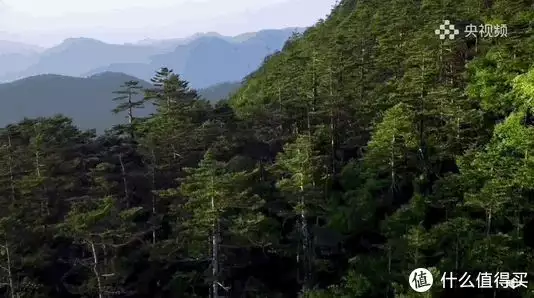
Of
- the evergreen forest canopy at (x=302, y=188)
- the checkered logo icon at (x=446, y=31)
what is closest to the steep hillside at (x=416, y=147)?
the evergreen forest canopy at (x=302, y=188)

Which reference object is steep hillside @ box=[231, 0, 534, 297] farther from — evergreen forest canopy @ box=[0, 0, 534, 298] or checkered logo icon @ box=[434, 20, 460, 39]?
checkered logo icon @ box=[434, 20, 460, 39]

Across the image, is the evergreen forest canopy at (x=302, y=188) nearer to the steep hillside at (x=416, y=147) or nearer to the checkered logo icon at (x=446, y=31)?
the steep hillside at (x=416, y=147)

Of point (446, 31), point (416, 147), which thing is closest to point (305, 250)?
point (416, 147)

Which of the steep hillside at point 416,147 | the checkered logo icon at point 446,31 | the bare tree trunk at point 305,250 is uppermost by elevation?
the checkered logo icon at point 446,31

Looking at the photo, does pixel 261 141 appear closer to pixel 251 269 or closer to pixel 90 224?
pixel 251 269

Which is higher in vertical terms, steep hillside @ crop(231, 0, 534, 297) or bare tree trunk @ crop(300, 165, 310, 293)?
steep hillside @ crop(231, 0, 534, 297)

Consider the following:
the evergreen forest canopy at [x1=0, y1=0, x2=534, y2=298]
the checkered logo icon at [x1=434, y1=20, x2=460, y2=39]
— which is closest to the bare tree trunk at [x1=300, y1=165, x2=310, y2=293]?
the evergreen forest canopy at [x1=0, y1=0, x2=534, y2=298]

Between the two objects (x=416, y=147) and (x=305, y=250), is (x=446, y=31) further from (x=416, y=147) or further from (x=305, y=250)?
(x=305, y=250)

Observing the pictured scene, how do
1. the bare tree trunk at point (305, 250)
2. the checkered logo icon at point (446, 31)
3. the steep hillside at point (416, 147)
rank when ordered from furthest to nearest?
the checkered logo icon at point (446, 31)
the bare tree trunk at point (305, 250)
the steep hillside at point (416, 147)
